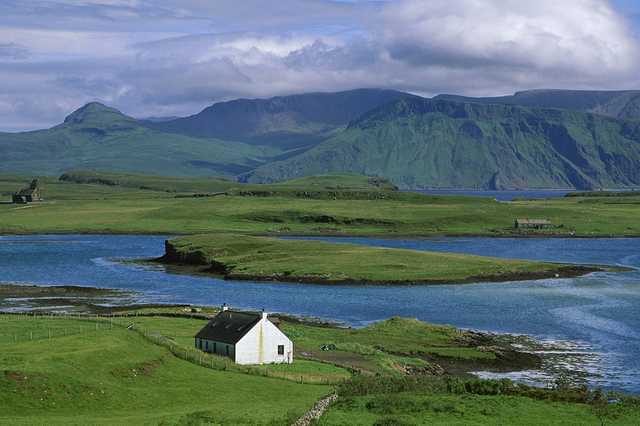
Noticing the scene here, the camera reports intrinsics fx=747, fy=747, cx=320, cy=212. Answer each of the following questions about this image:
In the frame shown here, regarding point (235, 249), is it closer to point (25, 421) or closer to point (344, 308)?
point (344, 308)

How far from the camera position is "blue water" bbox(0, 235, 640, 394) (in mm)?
77625

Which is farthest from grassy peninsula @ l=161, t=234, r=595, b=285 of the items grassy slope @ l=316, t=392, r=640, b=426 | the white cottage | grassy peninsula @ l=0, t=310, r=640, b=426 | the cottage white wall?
grassy slope @ l=316, t=392, r=640, b=426

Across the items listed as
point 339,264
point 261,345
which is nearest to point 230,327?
point 261,345

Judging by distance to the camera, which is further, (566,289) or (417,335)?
(566,289)

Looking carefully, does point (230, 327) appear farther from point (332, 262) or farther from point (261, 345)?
point (332, 262)

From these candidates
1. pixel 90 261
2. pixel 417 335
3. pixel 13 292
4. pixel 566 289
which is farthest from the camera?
pixel 90 261

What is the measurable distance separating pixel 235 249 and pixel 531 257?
63.0 metres

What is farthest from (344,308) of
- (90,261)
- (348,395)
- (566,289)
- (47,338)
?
(90,261)

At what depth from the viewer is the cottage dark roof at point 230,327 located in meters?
57.4

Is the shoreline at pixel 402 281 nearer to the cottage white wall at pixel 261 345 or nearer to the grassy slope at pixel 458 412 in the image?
the cottage white wall at pixel 261 345

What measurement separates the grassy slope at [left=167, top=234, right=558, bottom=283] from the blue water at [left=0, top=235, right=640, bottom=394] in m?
7.05

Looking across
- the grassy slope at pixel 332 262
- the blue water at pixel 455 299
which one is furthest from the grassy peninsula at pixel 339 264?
the blue water at pixel 455 299

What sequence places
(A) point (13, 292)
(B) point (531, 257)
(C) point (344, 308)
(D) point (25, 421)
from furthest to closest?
(B) point (531, 257) → (A) point (13, 292) → (C) point (344, 308) → (D) point (25, 421)

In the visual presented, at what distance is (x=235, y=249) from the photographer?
148750 millimetres
